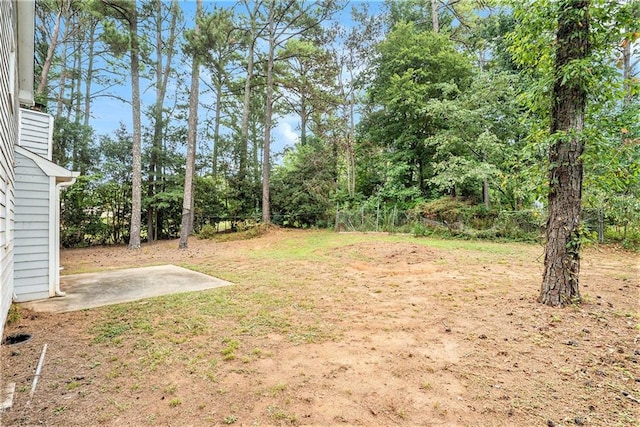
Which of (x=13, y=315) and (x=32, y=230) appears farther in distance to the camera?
(x=32, y=230)

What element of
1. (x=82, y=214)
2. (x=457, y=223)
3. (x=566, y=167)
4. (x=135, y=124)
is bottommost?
(x=457, y=223)

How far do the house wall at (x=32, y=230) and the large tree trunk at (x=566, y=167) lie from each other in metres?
6.16

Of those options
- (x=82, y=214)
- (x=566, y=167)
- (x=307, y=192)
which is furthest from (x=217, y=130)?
(x=566, y=167)

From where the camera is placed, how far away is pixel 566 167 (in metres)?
3.43

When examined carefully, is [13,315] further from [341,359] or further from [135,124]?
[135,124]

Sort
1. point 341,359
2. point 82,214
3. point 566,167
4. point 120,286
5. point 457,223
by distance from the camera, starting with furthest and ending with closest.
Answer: point 457,223 < point 82,214 < point 120,286 < point 566,167 < point 341,359

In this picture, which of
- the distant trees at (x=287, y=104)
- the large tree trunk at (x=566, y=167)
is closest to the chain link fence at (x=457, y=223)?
the distant trees at (x=287, y=104)

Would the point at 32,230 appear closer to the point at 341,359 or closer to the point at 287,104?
the point at 341,359

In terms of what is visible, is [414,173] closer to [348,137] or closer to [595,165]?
[348,137]

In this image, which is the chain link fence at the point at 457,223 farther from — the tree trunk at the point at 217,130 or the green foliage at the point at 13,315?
the green foliage at the point at 13,315

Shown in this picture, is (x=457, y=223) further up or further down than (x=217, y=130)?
further down

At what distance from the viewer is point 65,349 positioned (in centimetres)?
277

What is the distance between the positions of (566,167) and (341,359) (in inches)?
124

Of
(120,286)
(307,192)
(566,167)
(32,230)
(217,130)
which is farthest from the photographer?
(217,130)
